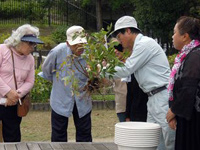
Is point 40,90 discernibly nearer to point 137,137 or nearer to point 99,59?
point 99,59

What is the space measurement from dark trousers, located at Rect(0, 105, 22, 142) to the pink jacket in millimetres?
198

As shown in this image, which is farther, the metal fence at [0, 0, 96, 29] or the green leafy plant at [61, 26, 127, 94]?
the metal fence at [0, 0, 96, 29]

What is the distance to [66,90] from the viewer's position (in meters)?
6.62

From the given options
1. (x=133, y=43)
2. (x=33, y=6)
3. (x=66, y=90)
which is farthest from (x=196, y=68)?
(x=33, y=6)

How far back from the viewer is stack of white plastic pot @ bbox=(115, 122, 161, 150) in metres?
4.86

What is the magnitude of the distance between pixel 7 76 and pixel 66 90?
0.76 meters

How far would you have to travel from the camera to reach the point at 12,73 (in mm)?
6441

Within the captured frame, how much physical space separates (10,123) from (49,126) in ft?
11.9

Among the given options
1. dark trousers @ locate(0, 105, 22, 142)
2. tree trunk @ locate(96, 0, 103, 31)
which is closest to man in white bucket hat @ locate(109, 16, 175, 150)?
dark trousers @ locate(0, 105, 22, 142)

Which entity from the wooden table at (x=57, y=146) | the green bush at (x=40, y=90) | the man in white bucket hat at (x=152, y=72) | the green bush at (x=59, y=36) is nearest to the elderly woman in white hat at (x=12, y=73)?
the wooden table at (x=57, y=146)

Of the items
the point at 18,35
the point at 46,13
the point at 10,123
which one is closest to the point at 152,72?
the point at 18,35

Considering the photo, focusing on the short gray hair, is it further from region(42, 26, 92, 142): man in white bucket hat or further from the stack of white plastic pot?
the stack of white plastic pot

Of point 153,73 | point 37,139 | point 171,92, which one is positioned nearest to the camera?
point 171,92

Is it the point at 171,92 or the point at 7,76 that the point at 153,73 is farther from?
the point at 7,76
